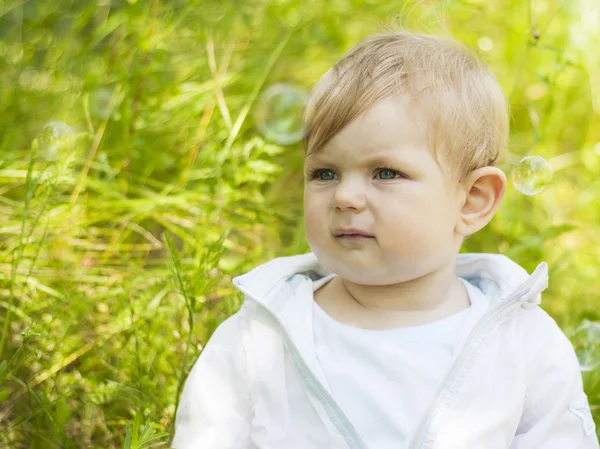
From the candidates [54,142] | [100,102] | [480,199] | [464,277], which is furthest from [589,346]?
[100,102]

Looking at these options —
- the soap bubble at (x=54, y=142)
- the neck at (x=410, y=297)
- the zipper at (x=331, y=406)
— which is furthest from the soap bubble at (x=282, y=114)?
the zipper at (x=331, y=406)

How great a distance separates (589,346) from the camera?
1.76 m

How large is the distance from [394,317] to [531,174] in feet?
1.78

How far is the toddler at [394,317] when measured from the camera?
1.29m

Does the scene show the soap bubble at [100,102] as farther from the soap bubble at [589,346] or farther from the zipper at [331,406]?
the soap bubble at [589,346]

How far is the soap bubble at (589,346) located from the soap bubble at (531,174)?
335 mm

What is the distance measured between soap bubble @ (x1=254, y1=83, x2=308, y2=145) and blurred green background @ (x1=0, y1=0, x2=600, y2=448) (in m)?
0.12

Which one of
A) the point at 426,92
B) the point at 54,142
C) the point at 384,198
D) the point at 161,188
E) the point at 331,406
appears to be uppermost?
the point at 426,92

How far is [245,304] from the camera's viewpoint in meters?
1.42

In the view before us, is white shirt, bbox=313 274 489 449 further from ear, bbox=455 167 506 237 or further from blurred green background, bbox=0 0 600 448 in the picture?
blurred green background, bbox=0 0 600 448

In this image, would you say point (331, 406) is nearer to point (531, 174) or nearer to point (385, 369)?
point (385, 369)

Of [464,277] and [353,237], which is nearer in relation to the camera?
[353,237]

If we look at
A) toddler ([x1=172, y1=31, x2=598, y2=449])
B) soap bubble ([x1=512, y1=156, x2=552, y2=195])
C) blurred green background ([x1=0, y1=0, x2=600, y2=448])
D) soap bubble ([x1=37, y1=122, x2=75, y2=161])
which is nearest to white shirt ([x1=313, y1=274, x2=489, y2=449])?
toddler ([x1=172, y1=31, x2=598, y2=449])

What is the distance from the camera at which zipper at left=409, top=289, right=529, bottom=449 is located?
1.26m
